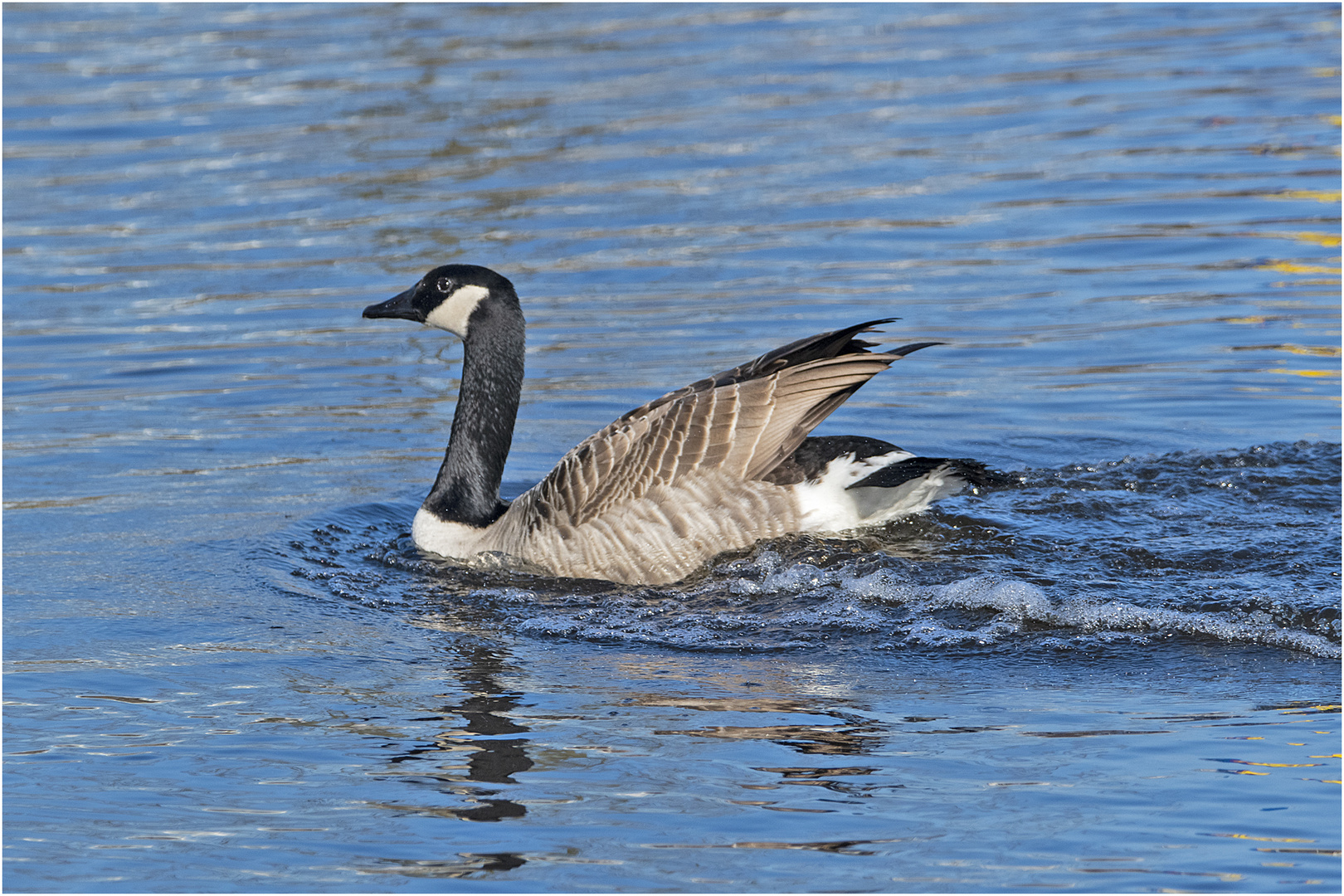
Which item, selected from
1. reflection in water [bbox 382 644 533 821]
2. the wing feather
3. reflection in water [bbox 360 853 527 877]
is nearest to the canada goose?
the wing feather

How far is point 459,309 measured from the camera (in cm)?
829

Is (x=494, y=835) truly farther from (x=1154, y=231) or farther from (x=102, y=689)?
(x=1154, y=231)

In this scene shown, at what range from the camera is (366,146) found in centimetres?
1764

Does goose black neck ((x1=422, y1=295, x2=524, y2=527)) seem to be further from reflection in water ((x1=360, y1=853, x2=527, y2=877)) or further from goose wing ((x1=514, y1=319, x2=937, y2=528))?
Result: reflection in water ((x1=360, y1=853, x2=527, y2=877))

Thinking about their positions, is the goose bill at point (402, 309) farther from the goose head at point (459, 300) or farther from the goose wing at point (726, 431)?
the goose wing at point (726, 431)

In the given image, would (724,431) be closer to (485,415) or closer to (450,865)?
(485,415)

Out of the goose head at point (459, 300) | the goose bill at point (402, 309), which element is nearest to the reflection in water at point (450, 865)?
the goose head at point (459, 300)

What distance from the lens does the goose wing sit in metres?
7.55

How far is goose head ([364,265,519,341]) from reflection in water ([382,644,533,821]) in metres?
2.42

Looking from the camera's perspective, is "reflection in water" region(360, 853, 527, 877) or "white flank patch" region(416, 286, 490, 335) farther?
"white flank patch" region(416, 286, 490, 335)

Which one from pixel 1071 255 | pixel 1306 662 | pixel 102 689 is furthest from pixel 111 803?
pixel 1071 255

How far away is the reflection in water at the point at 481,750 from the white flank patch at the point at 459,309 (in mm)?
2455

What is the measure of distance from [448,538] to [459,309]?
4.00 feet

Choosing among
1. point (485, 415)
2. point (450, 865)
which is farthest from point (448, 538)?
point (450, 865)
